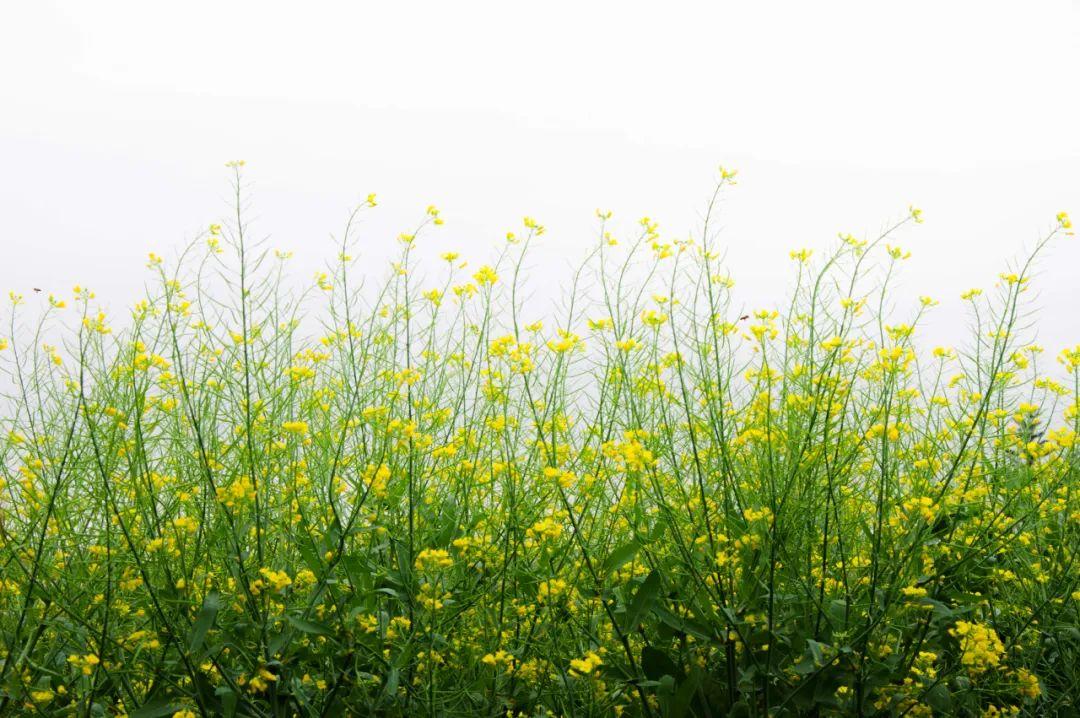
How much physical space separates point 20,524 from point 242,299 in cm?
123

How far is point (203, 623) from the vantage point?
2094 mm

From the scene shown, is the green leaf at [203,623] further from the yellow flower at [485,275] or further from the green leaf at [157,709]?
the yellow flower at [485,275]

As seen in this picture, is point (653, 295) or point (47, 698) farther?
point (653, 295)

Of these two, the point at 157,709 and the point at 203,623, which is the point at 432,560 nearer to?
the point at 203,623

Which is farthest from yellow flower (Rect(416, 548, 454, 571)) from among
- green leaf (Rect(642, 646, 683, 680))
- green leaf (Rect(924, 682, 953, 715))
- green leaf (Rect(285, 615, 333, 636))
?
A: green leaf (Rect(924, 682, 953, 715))

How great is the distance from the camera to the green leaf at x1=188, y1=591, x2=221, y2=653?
208 cm

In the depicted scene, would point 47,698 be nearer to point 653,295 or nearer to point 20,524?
point 20,524

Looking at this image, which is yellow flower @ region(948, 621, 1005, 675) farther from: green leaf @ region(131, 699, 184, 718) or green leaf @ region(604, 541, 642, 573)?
green leaf @ region(131, 699, 184, 718)

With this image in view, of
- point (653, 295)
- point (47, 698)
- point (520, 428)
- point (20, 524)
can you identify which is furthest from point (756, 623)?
point (20, 524)

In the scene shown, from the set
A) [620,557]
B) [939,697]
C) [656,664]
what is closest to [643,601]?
[620,557]

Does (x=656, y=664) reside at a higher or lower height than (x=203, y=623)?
lower

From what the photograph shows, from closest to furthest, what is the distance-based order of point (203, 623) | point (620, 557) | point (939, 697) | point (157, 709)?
point (203, 623)
point (157, 709)
point (620, 557)
point (939, 697)

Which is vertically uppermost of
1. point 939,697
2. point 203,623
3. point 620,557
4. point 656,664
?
point 620,557

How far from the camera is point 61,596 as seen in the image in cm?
258
